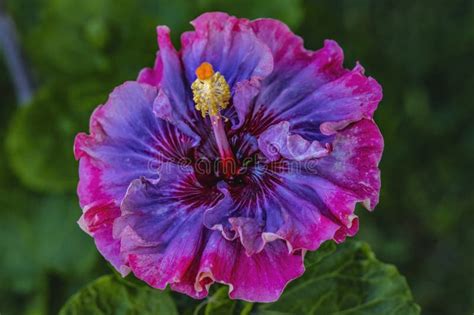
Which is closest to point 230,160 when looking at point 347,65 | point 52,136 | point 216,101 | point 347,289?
point 216,101

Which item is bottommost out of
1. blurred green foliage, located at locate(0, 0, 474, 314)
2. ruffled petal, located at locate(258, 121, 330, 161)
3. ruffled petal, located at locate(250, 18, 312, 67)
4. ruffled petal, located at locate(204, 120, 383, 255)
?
blurred green foliage, located at locate(0, 0, 474, 314)

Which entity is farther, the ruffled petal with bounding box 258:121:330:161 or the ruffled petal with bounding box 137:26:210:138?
the ruffled petal with bounding box 137:26:210:138

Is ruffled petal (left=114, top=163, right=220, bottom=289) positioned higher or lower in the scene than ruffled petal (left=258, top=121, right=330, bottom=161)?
lower

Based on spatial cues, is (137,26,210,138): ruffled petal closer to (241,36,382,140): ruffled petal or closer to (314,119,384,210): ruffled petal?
(241,36,382,140): ruffled petal

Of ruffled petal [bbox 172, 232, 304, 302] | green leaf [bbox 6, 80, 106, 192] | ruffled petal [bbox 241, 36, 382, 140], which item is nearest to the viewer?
ruffled petal [bbox 172, 232, 304, 302]

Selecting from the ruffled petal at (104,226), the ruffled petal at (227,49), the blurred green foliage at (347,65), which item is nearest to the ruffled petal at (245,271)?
the ruffled petal at (104,226)

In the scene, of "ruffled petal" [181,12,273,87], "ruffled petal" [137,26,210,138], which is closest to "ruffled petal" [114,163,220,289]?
"ruffled petal" [137,26,210,138]

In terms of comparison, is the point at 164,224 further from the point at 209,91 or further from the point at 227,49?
the point at 227,49
